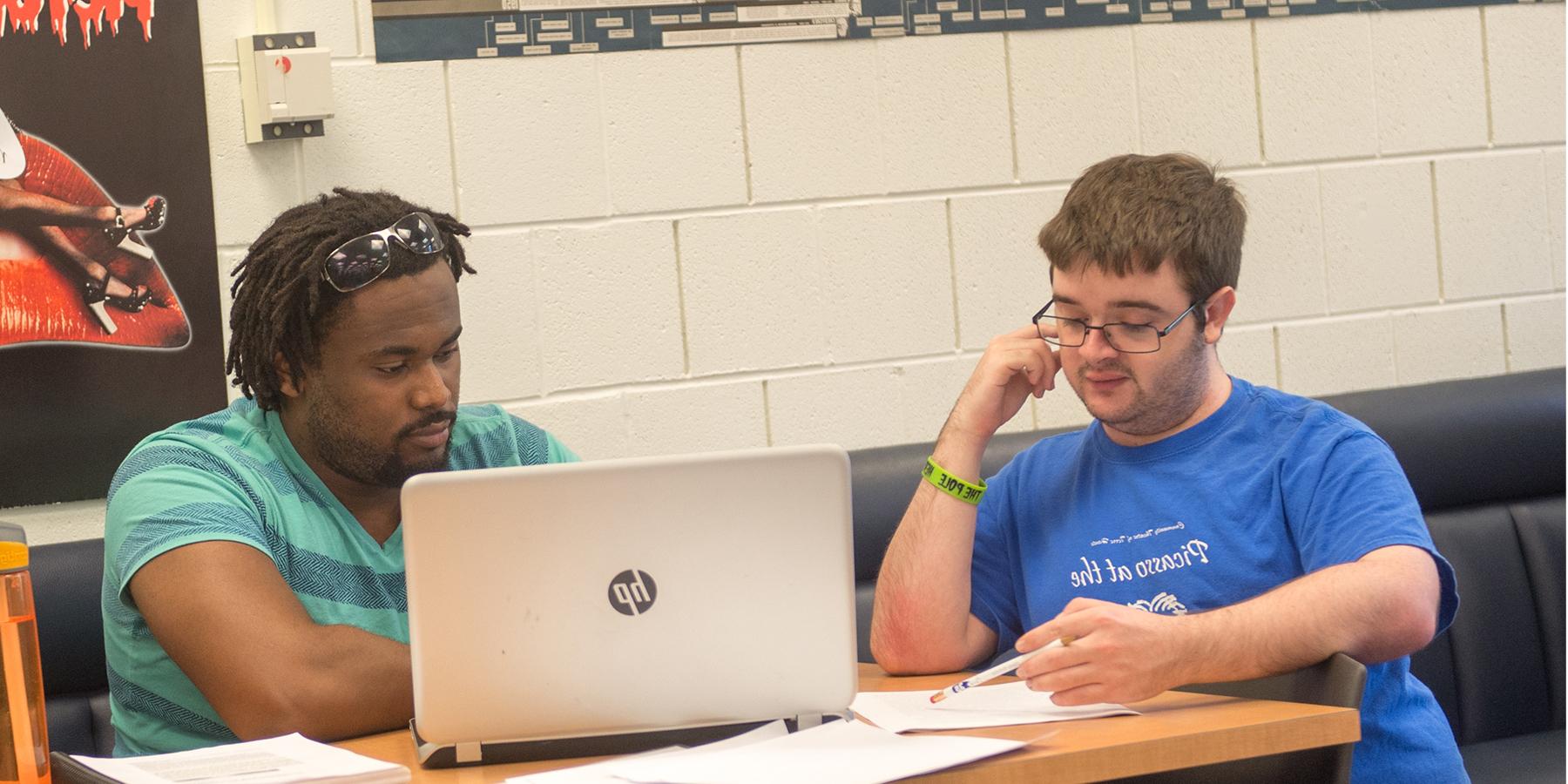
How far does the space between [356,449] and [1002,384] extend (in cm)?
75

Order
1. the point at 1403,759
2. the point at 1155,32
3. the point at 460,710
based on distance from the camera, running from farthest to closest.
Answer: the point at 1155,32
the point at 1403,759
the point at 460,710

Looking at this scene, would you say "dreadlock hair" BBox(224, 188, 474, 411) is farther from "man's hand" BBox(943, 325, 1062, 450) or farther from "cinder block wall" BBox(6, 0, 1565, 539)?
"man's hand" BBox(943, 325, 1062, 450)

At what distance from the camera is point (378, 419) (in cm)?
181

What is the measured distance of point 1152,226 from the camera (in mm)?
1764

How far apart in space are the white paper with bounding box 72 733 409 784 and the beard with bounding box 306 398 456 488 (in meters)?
0.47

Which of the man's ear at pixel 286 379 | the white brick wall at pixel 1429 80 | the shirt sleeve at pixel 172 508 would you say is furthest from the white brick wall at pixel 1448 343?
the shirt sleeve at pixel 172 508

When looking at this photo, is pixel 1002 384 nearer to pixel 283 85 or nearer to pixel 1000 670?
pixel 1000 670

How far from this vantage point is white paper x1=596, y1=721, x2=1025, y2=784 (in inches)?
45.3

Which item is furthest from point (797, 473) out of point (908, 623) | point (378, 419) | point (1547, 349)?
point (1547, 349)

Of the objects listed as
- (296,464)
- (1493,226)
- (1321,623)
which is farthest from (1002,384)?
(1493,226)

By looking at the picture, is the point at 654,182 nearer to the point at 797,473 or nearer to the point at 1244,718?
the point at 797,473

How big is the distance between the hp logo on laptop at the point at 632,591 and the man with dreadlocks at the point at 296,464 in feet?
1.11

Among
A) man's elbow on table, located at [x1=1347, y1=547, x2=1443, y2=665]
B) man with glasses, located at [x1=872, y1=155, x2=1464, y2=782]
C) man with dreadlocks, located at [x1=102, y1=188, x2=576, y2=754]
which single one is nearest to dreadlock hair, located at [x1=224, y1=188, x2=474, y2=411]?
man with dreadlocks, located at [x1=102, y1=188, x2=576, y2=754]

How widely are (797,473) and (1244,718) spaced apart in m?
0.41
